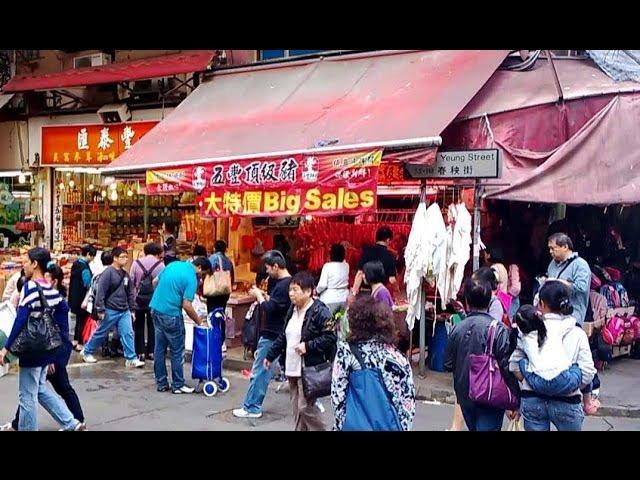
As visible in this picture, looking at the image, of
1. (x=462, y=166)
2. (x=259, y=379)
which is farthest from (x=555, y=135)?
(x=259, y=379)

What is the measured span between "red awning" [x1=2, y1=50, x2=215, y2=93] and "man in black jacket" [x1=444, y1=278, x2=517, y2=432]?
391 inches

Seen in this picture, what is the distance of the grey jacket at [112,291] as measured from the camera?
10211mm

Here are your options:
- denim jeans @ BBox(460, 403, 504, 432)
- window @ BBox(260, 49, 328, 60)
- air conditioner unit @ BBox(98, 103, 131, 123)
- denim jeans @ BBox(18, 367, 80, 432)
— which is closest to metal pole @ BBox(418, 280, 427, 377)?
denim jeans @ BBox(460, 403, 504, 432)

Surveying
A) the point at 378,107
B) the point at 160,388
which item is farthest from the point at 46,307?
the point at 378,107

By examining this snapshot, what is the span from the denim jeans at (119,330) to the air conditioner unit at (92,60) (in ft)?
26.6

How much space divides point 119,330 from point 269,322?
359cm

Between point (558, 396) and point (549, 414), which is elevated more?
point (558, 396)

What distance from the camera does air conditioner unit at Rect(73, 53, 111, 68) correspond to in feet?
54.7

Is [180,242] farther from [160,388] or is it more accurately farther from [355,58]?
[160,388]

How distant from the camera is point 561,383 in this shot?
4.87 metres

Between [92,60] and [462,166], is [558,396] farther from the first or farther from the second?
[92,60]

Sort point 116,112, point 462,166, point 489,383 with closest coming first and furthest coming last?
point 489,383 < point 462,166 < point 116,112

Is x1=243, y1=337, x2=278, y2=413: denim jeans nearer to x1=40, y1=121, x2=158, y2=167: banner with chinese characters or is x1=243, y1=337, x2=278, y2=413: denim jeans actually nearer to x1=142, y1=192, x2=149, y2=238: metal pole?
x1=40, y1=121, x2=158, y2=167: banner with chinese characters

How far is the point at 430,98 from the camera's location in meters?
10.3
